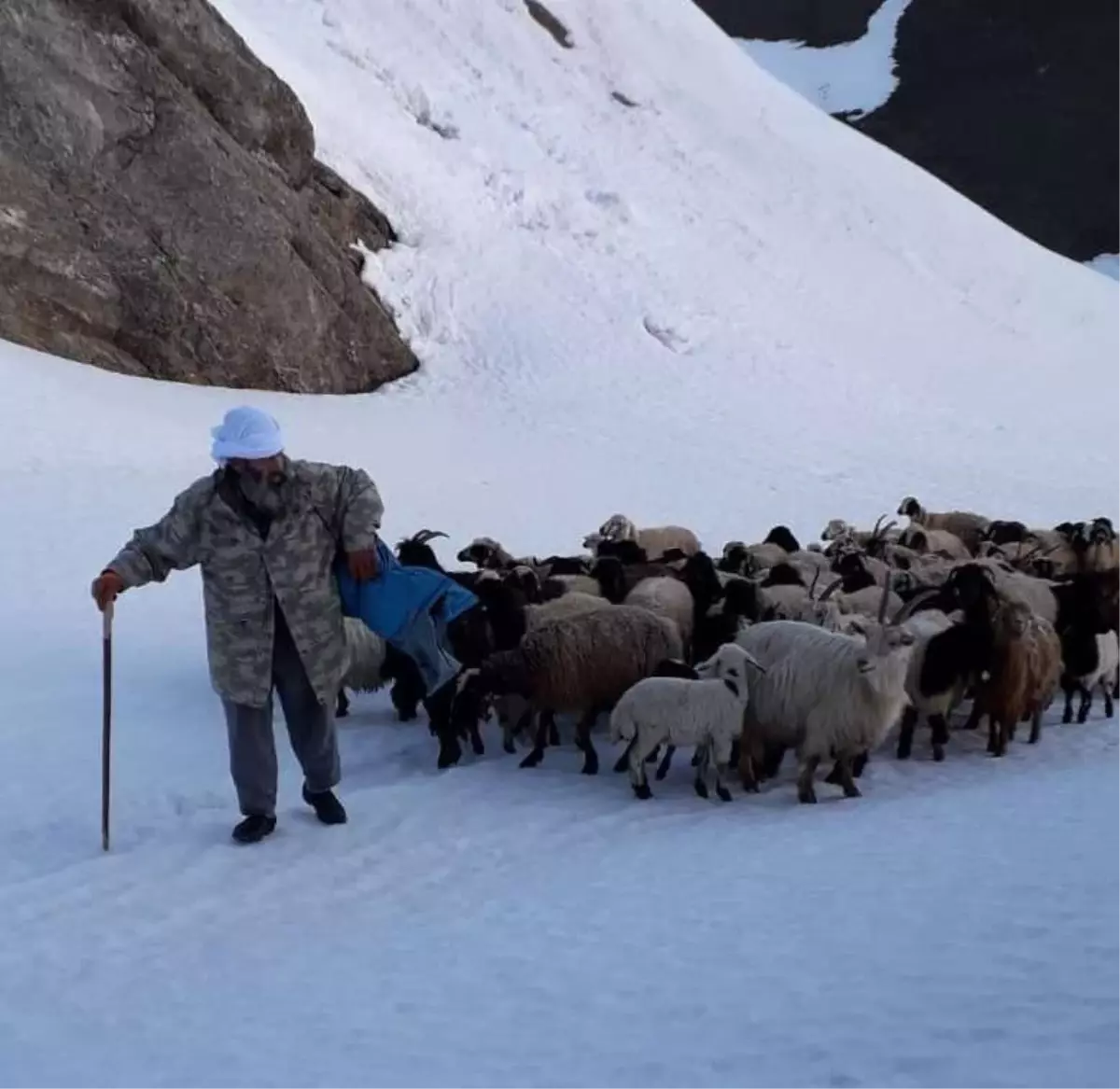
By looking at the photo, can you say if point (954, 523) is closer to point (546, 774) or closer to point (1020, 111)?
point (546, 774)

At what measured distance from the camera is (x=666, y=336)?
25.1 m

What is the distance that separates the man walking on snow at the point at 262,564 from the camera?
6.36m

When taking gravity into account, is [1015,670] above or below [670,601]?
below

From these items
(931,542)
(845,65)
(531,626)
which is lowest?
(531,626)

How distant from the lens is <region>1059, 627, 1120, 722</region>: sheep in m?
9.15

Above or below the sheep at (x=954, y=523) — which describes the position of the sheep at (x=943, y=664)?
below

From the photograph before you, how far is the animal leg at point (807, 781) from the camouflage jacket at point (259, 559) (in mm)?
2627

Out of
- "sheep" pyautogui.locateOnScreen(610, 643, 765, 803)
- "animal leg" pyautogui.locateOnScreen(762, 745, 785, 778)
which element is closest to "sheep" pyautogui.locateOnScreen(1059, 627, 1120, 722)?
"animal leg" pyautogui.locateOnScreen(762, 745, 785, 778)

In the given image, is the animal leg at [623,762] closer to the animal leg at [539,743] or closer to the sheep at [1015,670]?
the animal leg at [539,743]

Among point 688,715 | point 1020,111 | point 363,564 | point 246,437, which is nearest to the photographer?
point 246,437

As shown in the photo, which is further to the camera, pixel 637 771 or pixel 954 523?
pixel 954 523

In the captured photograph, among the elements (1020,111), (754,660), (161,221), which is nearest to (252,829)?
(754,660)

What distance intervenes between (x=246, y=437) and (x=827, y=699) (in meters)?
3.37

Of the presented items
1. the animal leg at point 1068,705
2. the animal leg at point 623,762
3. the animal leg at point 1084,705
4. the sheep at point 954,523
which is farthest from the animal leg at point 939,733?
the sheep at point 954,523
